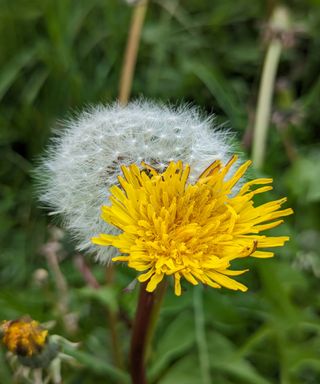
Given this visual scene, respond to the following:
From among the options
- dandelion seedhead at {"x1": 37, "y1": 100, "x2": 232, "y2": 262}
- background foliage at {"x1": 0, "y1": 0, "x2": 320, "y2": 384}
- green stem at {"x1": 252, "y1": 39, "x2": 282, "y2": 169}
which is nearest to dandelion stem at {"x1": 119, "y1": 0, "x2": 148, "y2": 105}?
background foliage at {"x1": 0, "y1": 0, "x2": 320, "y2": 384}

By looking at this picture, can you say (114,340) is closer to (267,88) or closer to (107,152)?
(107,152)

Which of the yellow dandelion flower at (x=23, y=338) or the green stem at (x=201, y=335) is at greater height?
the green stem at (x=201, y=335)

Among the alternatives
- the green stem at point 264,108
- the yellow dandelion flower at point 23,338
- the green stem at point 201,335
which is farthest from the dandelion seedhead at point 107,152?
the green stem at point 264,108

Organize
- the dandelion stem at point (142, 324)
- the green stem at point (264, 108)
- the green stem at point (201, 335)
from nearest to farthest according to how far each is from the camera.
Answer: the dandelion stem at point (142, 324), the green stem at point (201, 335), the green stem at point (264, 108)

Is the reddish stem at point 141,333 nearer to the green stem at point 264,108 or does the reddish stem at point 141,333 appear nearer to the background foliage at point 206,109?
the background foliage at point 206,109

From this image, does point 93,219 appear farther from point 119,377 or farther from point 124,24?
point 124,24

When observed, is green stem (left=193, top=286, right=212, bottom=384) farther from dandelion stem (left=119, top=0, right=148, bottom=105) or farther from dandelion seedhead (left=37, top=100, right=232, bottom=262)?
dandelion stem (left=119, top=0, right=148, bottom=105)

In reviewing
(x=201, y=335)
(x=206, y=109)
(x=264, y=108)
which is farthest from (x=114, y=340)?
(x=206, y=109)
